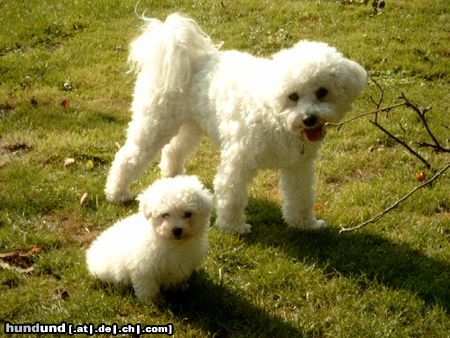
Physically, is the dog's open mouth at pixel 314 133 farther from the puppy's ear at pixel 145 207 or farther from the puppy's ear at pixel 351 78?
the puppy's ear at pixel 145 207

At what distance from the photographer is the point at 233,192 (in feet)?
15.8

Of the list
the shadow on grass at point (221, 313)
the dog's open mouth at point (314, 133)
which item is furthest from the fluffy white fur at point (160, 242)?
the dog's open mouth at point (314, 133)

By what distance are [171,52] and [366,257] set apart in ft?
7.80

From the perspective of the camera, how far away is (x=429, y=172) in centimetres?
580

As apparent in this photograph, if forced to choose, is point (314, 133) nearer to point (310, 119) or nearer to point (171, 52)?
point (310, 119)

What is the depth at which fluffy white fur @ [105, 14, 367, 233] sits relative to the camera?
4195 mm

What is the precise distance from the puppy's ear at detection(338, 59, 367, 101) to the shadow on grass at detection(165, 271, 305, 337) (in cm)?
170

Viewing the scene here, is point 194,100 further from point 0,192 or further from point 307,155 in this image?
point 0,192

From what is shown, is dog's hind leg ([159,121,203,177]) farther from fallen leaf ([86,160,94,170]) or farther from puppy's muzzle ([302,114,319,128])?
puppy's muzzle ([302,114,319,128])

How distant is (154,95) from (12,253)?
1792 mm

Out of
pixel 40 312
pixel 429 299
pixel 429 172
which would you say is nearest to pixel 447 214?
pixel 429 172

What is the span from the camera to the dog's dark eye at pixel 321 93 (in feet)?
13.8

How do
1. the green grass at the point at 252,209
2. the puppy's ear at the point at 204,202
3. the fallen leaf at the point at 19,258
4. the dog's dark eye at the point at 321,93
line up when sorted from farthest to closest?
the fallen leaf at the point at 19,258, the dog's dark eye at the point at 321,93, the green grass at the point at 252,209, the puppy's ear at the point at 204,202

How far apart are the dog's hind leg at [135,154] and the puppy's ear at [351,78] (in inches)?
65.9
